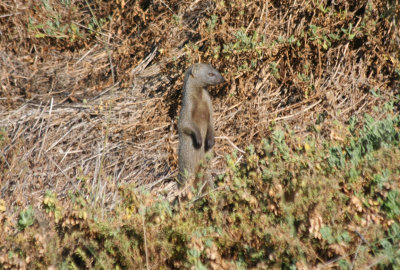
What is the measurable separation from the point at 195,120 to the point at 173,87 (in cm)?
141

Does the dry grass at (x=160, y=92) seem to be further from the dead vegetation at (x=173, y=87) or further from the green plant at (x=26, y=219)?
the green plant at (x=26, y=219)

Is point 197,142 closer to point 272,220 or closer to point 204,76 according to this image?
point 204,76

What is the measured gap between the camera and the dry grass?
5914mm

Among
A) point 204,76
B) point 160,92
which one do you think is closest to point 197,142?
point 204,76

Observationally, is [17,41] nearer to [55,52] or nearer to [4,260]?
[55,52]

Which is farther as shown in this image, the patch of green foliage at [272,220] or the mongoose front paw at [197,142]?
the mongoose front paw at [197,142]

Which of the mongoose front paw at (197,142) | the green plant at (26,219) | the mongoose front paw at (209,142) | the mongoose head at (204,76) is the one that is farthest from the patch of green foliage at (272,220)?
the mongoose head at (204,76)

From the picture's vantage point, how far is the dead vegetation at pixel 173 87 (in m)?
5.86

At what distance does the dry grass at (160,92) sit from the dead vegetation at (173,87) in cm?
1

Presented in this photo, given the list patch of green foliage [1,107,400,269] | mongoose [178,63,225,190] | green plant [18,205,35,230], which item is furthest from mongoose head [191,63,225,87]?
green plant [18,205,35,230]

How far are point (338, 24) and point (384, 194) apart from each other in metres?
3.30

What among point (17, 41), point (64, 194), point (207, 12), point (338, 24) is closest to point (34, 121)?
point (64, 194)

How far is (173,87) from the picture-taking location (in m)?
6.69

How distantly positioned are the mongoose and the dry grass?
44cm
